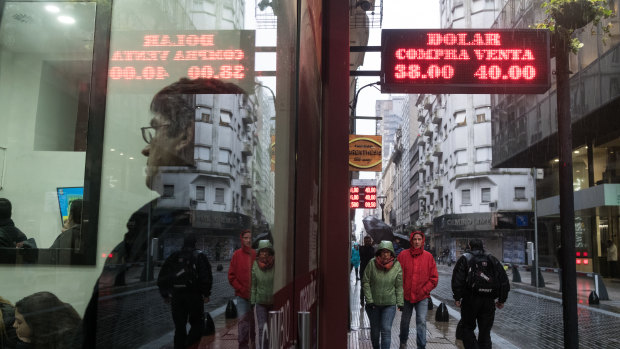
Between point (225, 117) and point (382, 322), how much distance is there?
693cm

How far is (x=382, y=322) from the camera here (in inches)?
288

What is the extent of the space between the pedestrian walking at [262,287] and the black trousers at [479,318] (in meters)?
6.14

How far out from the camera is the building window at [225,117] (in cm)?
79

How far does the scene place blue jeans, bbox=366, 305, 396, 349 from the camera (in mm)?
7207

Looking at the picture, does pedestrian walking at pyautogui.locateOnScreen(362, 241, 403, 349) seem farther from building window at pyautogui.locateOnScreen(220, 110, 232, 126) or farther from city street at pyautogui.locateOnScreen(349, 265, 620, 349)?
building window at pyautogui.locateOnScreen(220, 110, 232, 126)

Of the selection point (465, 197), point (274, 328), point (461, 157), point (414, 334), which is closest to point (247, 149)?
point (274, 328)

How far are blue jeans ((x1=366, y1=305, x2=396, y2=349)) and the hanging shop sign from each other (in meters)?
6.88

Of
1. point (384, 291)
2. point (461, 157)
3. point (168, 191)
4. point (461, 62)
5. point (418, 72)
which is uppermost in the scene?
point (461, 157)

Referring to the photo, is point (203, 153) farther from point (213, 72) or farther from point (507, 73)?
point (507, 73)

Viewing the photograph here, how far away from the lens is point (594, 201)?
71.4 ft

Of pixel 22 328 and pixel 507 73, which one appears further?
pixel 507 73

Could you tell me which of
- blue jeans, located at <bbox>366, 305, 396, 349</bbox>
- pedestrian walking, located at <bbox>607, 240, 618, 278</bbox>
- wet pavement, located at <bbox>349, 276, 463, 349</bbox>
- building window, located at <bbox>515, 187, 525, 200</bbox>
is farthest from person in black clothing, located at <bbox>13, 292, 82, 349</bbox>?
building window, located at <bbox>515, 187, 525, 200</bbox>

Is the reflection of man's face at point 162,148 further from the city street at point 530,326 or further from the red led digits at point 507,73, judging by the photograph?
the city street at point 530,326

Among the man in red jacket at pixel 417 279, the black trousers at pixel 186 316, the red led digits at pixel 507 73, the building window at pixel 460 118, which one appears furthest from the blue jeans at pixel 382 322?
the building window at pixel 460 118
